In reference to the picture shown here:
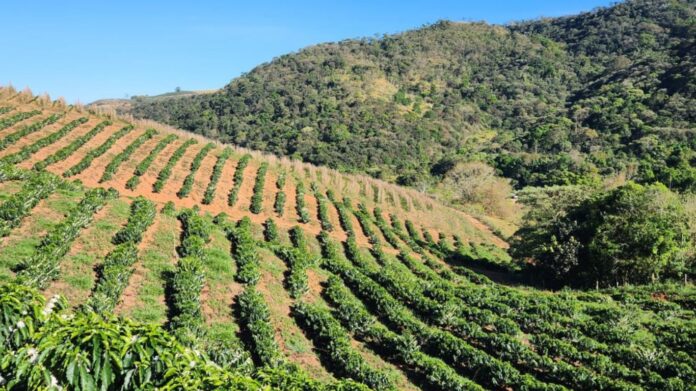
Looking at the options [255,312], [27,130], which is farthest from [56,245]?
[27,130]

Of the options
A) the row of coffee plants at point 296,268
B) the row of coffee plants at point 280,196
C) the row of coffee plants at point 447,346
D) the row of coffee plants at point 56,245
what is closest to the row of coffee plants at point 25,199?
the row of coffee plants at point 56,245

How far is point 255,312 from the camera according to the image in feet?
56.0

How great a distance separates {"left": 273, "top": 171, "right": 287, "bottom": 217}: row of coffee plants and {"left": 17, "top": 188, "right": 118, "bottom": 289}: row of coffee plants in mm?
14205

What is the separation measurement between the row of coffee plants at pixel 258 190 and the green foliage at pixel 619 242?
21073 millimetres

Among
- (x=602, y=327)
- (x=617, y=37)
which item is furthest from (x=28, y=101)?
(x=617, y=37)

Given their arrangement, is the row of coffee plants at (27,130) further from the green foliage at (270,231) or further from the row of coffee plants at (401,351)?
the row of coffee plants at (401,351)

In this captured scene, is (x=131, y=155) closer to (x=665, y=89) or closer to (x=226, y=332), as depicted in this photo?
(x=226, y=332)

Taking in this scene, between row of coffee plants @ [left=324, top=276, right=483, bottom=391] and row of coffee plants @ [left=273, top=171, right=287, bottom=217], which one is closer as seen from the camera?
row of coffee plants @ [left=324, top=276, right=483, bottom=391]

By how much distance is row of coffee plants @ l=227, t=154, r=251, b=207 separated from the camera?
Result: 36.7 m

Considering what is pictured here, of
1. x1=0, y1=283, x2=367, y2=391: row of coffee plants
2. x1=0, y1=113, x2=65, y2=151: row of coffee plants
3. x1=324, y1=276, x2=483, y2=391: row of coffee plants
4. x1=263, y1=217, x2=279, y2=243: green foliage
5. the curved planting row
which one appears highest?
x1=0, y1=113, x2=65, y2=151: row of coffee plants

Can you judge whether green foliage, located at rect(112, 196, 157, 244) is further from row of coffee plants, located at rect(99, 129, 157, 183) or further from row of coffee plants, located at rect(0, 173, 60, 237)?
row of coffee plants, located at rect(99, 129, 157, 183)

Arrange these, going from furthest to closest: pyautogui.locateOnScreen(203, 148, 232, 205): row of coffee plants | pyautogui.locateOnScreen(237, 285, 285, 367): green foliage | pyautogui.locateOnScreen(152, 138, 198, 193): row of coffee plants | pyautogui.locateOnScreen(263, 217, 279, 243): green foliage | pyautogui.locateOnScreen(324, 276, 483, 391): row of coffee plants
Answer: pyautogui.locateOnScreen(203, 148, 232, 205): row of coffee plants
pyautogui.locateOnScreen(152, 138, 198, 193): row of coffee plants
pyautogui.locateOnScreen(263, 217, 279, 243): green foliage
pyautogui.locateOnScreen(324, 276, 483, 391): row of coffee plants
pyautogui.locateOnScreen(237, 285, 285, 367): green foliage

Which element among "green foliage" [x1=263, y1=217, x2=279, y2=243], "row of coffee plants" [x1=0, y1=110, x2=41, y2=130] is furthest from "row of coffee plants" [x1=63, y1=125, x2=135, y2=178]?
"green foliage" [x1=263, y1=217, x2=279, y2=243]

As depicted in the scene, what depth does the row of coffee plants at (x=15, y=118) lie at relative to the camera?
121ft
